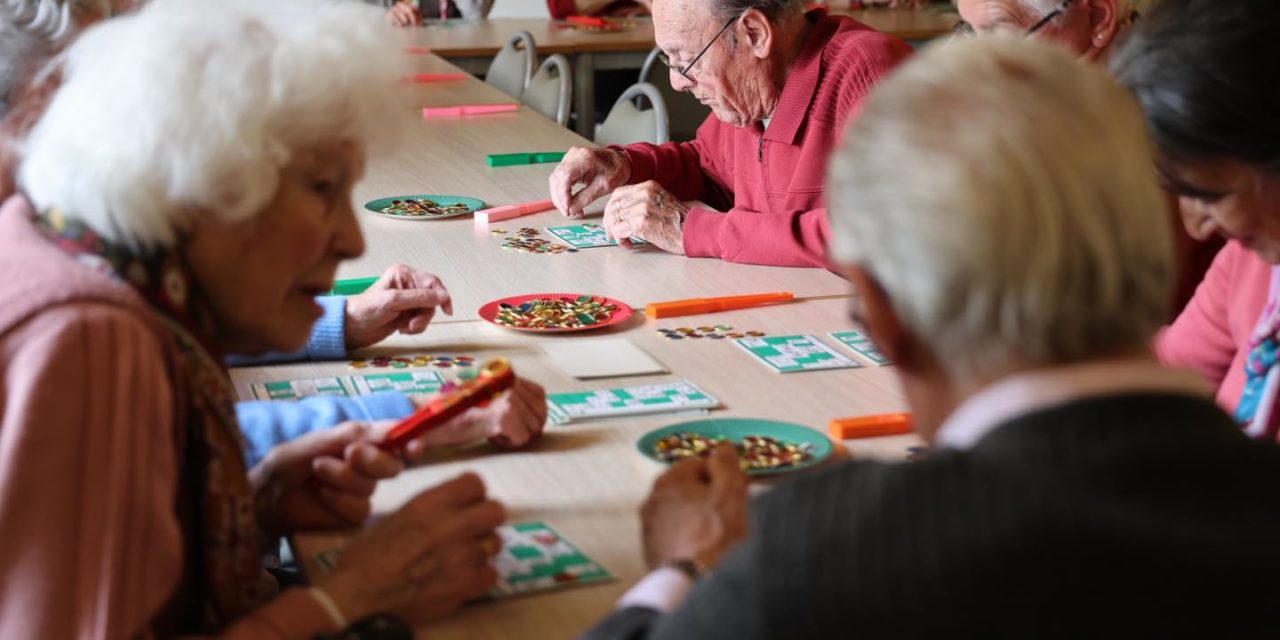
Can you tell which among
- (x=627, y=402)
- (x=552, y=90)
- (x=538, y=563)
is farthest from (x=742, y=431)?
(x=552, y=90)

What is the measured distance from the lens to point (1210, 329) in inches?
79.0

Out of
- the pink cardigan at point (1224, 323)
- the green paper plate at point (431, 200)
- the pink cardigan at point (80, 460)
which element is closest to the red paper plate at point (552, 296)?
the green paper plate at point (431, 200)

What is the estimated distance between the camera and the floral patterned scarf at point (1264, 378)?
5.86 feet

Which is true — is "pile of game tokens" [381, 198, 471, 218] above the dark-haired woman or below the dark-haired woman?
below

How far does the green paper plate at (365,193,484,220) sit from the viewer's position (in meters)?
2.93

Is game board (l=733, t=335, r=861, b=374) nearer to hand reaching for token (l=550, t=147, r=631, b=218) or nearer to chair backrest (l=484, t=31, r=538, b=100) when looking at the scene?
hand reaching for token (l=550, t=147, r=631, b=218)

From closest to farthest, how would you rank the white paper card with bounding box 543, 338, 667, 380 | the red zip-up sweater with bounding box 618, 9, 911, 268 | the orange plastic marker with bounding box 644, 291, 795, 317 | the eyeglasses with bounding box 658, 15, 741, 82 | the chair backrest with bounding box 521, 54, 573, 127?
the white paper card with bounding box 543, 338, 667, 380, the orange plastic marker with bounding box 644, 291, 795, 317, the red zip-up sweater with bounding box 618, 9, 911, 268, the eyeglasses with bounding box 658, 15, 741, 82, the chair backrest with bounding box 521, 54, 573, 127

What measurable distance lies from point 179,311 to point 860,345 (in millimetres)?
1133

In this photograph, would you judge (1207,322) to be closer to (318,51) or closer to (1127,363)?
(1127,363)

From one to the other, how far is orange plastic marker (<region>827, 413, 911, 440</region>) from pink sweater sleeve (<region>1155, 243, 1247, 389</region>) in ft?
1.45

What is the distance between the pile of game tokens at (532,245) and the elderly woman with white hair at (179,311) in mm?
1274

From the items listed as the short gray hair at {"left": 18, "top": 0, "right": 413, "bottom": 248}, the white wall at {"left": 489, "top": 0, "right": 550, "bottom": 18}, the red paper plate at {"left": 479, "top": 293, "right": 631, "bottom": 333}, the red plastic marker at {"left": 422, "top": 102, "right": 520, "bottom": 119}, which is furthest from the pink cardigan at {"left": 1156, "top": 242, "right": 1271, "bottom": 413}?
the white wall at {"left": 489, "top": 0, "right": 550, "bottom": 18}

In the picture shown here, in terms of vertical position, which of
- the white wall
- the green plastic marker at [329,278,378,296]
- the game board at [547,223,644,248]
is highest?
the green plastic marker at [329,278,378,296]

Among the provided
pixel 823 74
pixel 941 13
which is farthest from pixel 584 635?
pixel 941 13
